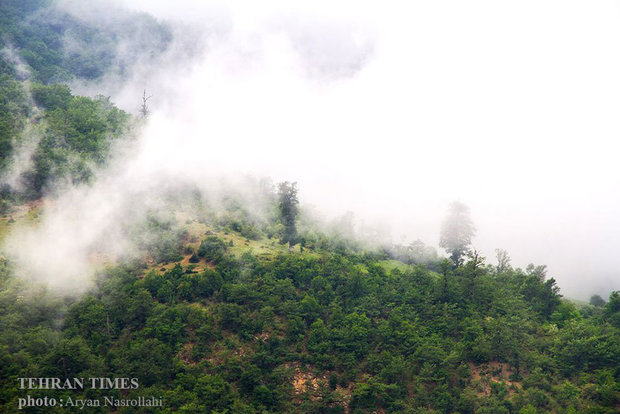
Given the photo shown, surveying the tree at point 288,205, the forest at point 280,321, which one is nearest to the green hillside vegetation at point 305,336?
the forest at point 280,321

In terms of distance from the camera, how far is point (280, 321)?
57.4 m

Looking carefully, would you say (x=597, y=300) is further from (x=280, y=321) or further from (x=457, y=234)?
(x=280, y=321)

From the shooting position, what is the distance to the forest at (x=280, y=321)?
158 ft

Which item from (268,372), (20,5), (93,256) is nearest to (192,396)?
(268,372)

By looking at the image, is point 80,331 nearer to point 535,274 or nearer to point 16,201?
point 16,201

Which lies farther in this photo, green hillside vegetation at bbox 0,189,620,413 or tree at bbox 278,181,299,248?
tree at bbox 278,181,299,248

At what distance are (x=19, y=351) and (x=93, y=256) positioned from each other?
653 inches

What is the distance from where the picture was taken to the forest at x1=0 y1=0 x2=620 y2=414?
158 ft

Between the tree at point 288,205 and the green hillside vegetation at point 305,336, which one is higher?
the tree at point 288,205

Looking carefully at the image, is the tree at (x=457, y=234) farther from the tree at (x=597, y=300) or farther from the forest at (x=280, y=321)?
the tree at (x=597, y=300)

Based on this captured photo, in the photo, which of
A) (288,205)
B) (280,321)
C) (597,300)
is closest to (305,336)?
(280,321)

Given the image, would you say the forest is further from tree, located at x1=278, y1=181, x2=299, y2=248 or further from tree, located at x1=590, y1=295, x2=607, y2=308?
tree, located at x1=590, y1=295, x2=607, y2=308

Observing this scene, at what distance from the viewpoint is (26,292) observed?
174 ft

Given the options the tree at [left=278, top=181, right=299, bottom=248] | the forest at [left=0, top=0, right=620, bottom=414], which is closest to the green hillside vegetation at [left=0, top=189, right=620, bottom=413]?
the forest at [left=0, top=0, right=620, bottom=414]
